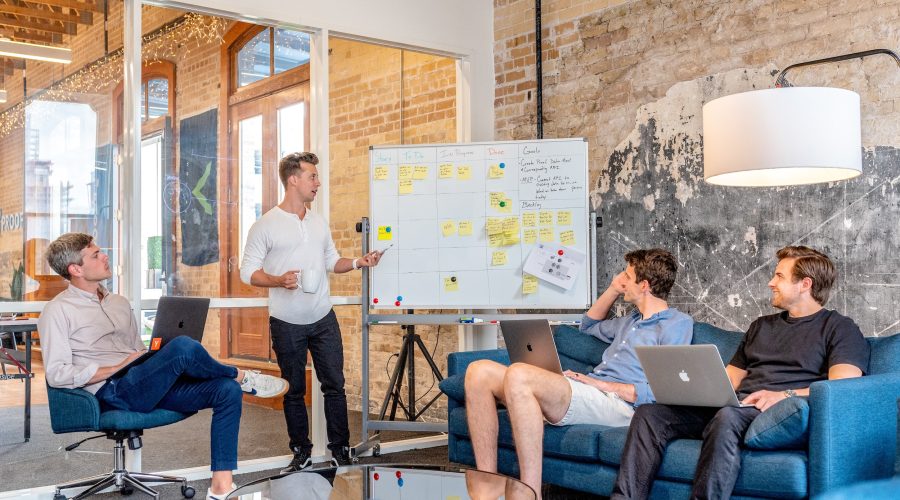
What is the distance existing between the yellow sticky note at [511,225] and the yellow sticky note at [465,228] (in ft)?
0.67

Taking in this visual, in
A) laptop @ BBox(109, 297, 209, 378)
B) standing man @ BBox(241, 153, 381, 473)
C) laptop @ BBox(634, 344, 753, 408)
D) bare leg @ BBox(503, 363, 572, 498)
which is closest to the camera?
laptop @ BBox(634, 344, 753, 408)

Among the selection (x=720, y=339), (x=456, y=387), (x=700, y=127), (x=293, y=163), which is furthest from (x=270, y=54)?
(x=720, y=339)

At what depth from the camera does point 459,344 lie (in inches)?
242

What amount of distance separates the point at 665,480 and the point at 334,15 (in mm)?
3486

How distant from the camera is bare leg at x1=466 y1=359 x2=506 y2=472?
399cm

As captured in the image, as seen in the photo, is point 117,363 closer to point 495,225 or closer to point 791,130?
point 495,225

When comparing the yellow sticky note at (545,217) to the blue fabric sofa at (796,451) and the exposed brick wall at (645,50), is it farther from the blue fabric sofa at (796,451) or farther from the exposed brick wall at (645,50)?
the blue fabric sofa at (796,451)

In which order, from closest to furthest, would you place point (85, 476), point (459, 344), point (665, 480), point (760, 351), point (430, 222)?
point (665, 480) → point (760, 351) → point (85, 476) → point (430, 222) → point (459, 344)

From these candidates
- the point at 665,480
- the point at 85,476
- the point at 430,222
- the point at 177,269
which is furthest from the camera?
the point at 430,222

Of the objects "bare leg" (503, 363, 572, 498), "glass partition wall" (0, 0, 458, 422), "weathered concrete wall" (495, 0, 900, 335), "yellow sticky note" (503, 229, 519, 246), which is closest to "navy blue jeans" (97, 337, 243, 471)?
"glass partition wall" (0, 0, 458, 422)

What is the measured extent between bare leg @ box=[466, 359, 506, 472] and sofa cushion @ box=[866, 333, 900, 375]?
149cm

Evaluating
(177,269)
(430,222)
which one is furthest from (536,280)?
(177,269)

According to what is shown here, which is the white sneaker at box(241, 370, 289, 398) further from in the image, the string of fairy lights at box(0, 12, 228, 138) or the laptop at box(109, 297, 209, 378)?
the string of fairy lights at box(0, 12, 228, 138)

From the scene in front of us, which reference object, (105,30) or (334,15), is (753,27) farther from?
(105,30)
